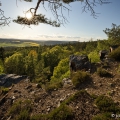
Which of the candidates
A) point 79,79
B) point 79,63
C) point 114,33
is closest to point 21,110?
point 79,79

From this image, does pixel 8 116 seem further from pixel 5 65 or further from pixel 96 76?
pixel 5 65

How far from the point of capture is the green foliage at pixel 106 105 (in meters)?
6.23

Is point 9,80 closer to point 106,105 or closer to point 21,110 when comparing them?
point 21,110

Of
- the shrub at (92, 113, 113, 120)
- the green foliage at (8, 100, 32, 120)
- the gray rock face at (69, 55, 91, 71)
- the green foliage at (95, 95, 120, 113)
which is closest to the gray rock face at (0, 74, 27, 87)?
the gray rock face at (69, 55, 91, 71)

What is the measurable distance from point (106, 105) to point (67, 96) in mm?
2416

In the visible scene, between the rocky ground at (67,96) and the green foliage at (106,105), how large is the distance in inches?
9.3

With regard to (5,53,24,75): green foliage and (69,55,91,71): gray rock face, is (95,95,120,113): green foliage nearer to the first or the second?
(69,55,91,71): gray rock face

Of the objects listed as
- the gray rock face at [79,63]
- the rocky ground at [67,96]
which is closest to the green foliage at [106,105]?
the rocky ground at [67,96]

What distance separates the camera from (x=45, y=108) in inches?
300

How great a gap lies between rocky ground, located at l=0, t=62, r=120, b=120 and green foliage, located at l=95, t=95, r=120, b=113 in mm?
236

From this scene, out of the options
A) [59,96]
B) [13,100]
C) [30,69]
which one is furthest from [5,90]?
[30,69]

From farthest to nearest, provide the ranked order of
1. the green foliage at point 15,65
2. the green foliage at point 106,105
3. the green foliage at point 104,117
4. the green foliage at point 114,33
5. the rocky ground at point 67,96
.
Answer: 1. the green foliage at point 15,65
2. the green foliage at point 114,33
3. the rocky ground at point 67,96
4. the green foliage at point 106,105
5. the green foliage at point 104,117

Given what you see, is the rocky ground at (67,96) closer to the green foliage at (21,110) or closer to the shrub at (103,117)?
the green foliage at (21,110)

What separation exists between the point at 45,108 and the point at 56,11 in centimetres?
481
